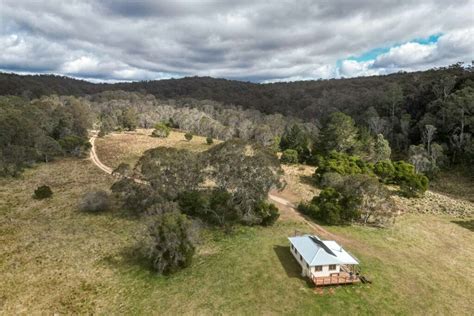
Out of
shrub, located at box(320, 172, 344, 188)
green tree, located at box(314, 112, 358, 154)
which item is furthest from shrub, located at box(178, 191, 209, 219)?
green tree, located at box(314, 112, 358, 154)

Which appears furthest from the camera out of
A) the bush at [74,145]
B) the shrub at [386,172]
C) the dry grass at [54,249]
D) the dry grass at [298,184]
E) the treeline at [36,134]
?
the bush at [74,145]

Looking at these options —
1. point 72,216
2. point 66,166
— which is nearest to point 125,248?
point 72,216

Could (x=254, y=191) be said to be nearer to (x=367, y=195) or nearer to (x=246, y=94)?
(x=367, y=195)

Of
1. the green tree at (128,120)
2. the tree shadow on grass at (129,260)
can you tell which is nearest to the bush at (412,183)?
the tree shadow on grass at (129,260)

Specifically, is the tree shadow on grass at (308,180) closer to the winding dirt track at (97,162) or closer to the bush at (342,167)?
the bush at (342,167)

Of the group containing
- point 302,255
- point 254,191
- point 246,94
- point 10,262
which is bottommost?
point 10,262
